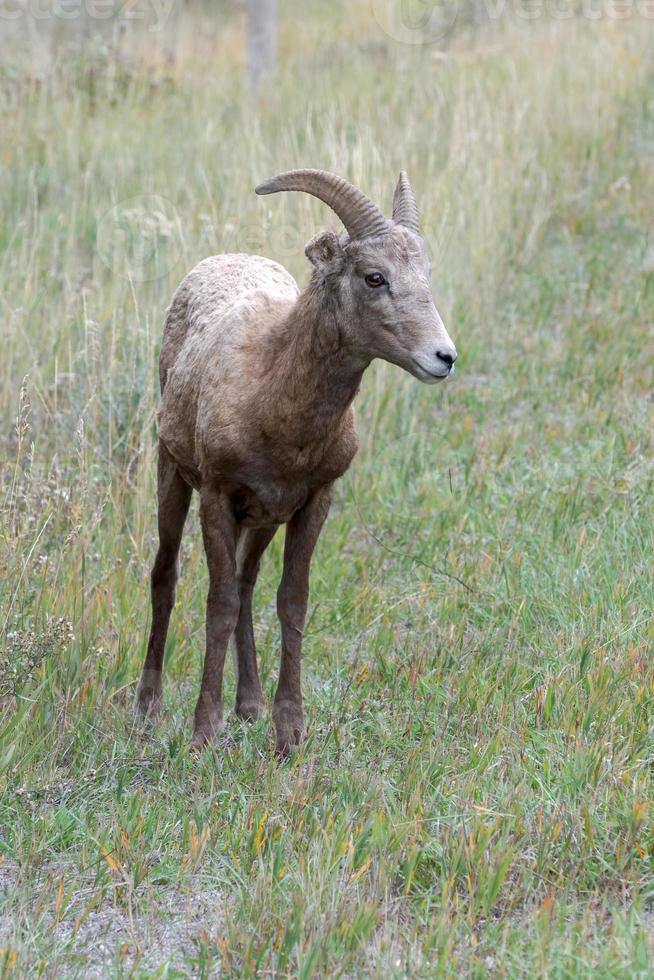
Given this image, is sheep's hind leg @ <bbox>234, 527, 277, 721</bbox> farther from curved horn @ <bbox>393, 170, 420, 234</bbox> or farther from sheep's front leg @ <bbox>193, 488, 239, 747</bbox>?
curved horn @ <bbox>393, 170, 420, 234</bbox>

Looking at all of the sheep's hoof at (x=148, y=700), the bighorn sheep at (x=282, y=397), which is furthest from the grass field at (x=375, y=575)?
the bighorn sheep at (x=282, y=397)

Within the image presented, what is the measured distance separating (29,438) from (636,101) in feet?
23.2

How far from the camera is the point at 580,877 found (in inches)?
147

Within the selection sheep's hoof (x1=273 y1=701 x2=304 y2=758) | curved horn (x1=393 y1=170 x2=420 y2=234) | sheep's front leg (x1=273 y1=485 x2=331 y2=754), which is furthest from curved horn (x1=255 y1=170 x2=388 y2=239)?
sheep's hoof (x1=273 y1=701 x2=304 y2=758)

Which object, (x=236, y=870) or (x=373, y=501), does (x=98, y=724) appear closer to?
(x=236, y=870)

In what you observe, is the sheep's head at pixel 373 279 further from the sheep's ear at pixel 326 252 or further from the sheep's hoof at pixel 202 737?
the sheep's hoof at pixel 202 737

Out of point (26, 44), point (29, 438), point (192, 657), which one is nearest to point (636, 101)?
point (26, 44)

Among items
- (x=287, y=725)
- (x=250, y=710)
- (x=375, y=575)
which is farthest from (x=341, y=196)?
(x=375, y=575)

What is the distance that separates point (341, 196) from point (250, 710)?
79.7 inches

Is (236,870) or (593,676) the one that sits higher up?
(593,676)

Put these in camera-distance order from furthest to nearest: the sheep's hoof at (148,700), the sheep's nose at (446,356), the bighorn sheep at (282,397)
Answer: the sheep's hoof at (148,700), the bighorn sheep at (282,397), the sheep's nose at (446,356)

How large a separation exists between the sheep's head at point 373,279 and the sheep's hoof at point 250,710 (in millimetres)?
1516

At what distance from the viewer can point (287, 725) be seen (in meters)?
4.78

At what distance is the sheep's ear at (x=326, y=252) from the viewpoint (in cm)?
448
